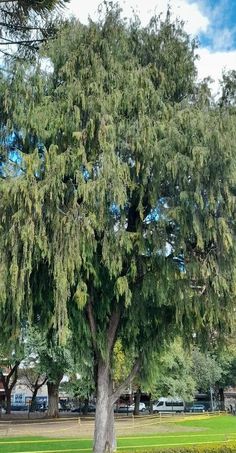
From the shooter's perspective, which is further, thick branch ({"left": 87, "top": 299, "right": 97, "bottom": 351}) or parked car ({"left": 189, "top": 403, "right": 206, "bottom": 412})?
parked car ({"left": 189, "top": 403, "right": 206, "bottom": 412})

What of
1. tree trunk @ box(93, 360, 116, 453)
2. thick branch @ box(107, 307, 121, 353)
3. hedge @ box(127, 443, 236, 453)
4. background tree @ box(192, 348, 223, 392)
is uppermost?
background tree @ box(192, 348, 223, 392)

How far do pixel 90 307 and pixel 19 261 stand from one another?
10.7ft

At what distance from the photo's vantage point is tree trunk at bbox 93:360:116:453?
575 inches

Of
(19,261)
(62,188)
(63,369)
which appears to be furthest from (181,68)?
(63,369)

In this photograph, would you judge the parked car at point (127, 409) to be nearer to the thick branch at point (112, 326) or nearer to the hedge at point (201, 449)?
the thick branch at point (112, 326)

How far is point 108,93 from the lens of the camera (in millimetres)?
13508

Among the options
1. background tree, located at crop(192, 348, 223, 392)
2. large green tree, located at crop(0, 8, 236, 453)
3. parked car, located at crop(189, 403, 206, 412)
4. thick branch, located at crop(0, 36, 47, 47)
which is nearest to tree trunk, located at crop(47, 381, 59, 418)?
background tree, located at crop(192, 348, 223, 392)

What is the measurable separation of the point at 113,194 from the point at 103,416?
6.77 metres

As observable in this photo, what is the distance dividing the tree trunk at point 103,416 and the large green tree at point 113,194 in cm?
7

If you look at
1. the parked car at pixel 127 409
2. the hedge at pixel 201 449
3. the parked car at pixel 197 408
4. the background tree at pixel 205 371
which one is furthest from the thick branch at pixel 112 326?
the parked car at pixel 197 408

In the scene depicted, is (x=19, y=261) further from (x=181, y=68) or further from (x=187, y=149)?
(x=181, y=68)

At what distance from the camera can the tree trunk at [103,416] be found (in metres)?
14.6

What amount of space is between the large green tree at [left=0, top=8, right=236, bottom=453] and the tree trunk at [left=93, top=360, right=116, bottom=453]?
0.07 metres

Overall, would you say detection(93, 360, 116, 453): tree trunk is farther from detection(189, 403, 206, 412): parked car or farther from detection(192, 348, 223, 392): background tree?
detection(189, 403, 206, 412): parked car
